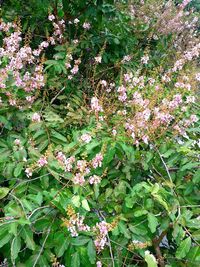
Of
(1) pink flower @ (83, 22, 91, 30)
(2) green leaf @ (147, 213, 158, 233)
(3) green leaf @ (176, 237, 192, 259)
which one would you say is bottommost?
(3) green leaf @ (176, 237, 192, 259)

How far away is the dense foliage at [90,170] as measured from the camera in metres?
1.55

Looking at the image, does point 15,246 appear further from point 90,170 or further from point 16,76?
point 16,76

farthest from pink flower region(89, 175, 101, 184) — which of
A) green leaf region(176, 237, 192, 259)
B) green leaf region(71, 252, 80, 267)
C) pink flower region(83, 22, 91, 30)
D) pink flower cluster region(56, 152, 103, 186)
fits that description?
pink flower region(83, 22, 91, 30)

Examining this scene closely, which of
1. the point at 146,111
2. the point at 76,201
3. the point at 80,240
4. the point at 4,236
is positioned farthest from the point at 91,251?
the point at 146,111

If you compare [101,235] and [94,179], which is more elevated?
[94,179]

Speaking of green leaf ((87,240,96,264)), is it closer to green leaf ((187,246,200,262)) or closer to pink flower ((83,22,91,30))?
green leaf ((187,246,200,262))

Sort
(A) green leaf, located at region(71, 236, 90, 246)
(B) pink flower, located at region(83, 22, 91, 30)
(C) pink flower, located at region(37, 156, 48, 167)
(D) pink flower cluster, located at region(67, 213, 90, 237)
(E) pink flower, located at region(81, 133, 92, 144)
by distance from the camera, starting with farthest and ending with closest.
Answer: (B) pink flower, located at region(83, 22, 91, 30) → (E) pink flower, located at region(81, 133, 92, 144) → (C) pink flower, located at region(37, 156, 48, 167) → (A) green leaf, located at region(71, 236, 90, 246) → (D) pink flower cluster, located at region(67, 213, 90, 237)

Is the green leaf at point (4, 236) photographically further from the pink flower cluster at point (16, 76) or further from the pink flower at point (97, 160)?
the pink flower cluster at point (16, 76)

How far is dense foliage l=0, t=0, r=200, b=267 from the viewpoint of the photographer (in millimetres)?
1555

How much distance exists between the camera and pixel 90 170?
1785mm

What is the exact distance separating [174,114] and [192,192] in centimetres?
56

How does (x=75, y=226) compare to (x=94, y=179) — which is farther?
(x=94, y=179)

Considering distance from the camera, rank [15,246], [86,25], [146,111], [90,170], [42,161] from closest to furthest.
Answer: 1. [15,246]
2. [42,161]
3. [90,170]
4. [146,111]
5. [86,25]

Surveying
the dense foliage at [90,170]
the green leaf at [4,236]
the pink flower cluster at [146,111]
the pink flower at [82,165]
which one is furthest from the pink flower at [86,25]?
the green leaf at [4,236]
